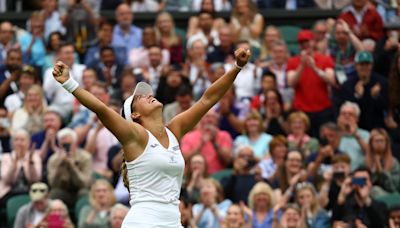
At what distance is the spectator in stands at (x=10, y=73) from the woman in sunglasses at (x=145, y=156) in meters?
8.34

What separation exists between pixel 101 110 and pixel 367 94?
27.4ft

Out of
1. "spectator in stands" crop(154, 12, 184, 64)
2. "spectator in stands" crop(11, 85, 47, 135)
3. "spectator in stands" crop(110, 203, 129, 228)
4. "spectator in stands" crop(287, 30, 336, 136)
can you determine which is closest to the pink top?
"spectator in stands" crop(287, 30, 336, 136)

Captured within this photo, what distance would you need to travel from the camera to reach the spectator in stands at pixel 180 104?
1692cm

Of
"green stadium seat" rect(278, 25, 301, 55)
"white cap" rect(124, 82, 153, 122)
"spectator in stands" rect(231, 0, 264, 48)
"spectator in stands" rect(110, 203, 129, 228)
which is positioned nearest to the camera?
"white cap" rect(124, 82, 153, 122)

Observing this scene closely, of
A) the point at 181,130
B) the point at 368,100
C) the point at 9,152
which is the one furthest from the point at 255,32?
the point at 181,130

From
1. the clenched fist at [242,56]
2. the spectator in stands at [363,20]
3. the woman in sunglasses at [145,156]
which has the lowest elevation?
the spectator in stands at [363,20]

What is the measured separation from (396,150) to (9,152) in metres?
4.58

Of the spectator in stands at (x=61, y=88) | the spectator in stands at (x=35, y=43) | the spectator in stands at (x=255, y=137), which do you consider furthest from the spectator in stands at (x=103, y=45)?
the spectator in stands at (x=255, y=137)

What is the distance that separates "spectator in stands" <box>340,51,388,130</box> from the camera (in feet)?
56.4

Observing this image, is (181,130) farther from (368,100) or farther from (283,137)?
(368,100)

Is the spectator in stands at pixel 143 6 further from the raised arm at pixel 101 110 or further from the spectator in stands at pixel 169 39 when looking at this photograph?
the raised arm at pixel 101 110

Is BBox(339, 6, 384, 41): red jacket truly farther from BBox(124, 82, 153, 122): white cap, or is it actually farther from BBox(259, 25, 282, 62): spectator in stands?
BBox(124, 82, 153, 122): white cap

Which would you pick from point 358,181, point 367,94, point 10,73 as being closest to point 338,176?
point 358,181

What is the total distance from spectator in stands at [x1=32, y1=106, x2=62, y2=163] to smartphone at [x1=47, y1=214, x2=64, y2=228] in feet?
5.07
